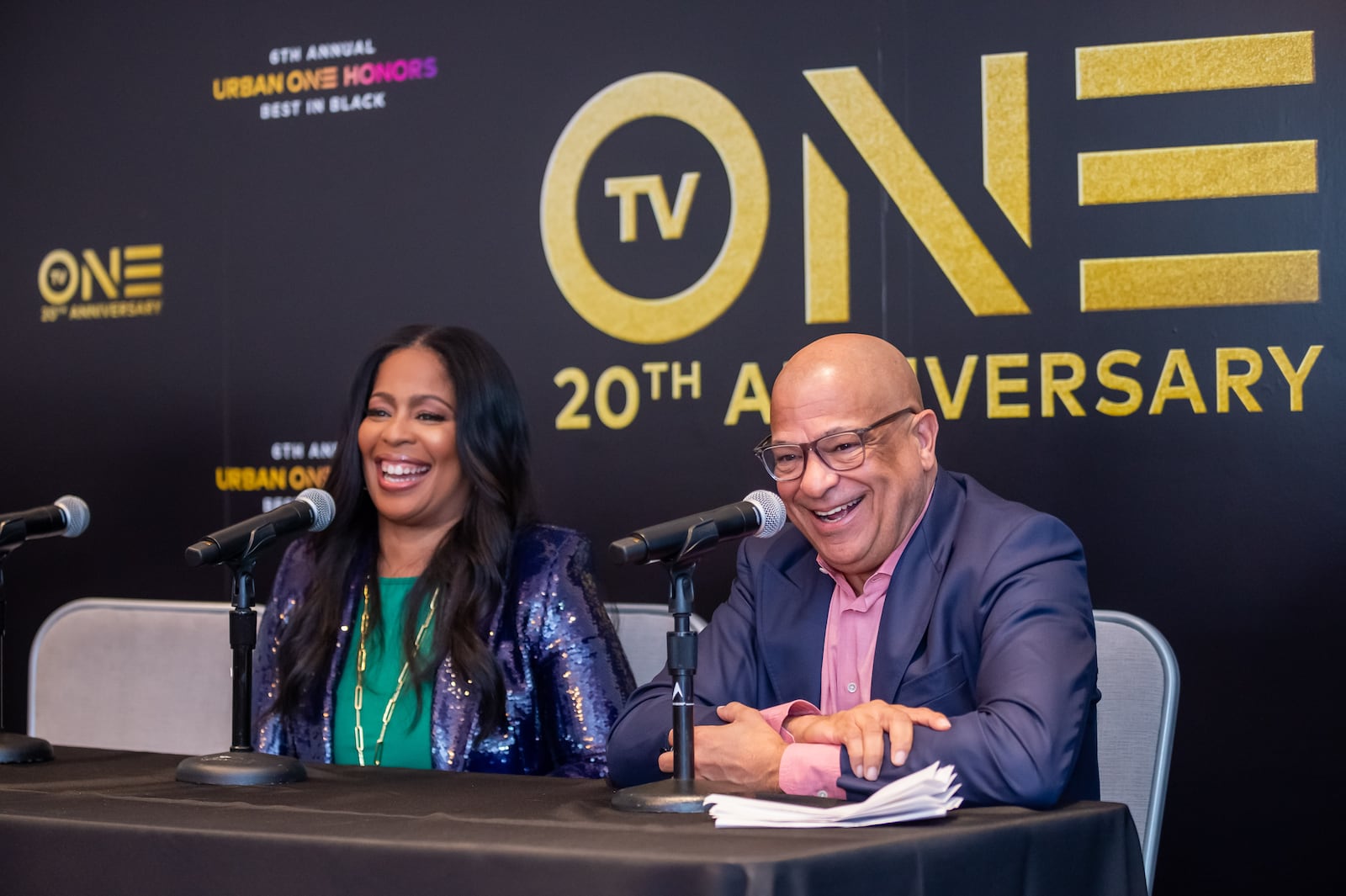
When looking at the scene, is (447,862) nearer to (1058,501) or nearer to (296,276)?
(1058,501)

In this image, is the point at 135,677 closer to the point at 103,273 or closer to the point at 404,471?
the point at 404,471

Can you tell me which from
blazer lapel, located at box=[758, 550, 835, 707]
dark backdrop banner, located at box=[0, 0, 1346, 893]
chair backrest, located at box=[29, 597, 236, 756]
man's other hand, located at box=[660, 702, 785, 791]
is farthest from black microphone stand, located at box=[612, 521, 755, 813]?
chair backrest, located at box=[29, 597, 236, 756]

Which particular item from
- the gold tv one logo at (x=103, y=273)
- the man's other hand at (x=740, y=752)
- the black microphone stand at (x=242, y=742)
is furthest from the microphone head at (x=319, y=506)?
the gold tv one logo at (x=103, y=273)

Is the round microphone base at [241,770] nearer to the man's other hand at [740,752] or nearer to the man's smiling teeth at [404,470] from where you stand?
the man's other hand at [740,752]

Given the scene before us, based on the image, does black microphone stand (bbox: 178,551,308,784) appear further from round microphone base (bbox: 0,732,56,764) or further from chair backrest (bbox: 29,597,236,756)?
chair backrest (bbox: 29,597,236,756)

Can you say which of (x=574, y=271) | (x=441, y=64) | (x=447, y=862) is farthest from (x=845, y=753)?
(x=441, y=64)

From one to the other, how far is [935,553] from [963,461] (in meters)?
1.27

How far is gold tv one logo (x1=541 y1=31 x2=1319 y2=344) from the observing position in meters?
3.49

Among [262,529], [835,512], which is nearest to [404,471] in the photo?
[262,529]

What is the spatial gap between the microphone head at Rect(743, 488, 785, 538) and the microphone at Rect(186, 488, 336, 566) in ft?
2.44

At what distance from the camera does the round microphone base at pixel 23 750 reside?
2422mm

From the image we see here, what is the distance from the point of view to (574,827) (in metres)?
1.69

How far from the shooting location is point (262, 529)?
2.28m

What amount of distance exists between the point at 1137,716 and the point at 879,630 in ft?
2.19
